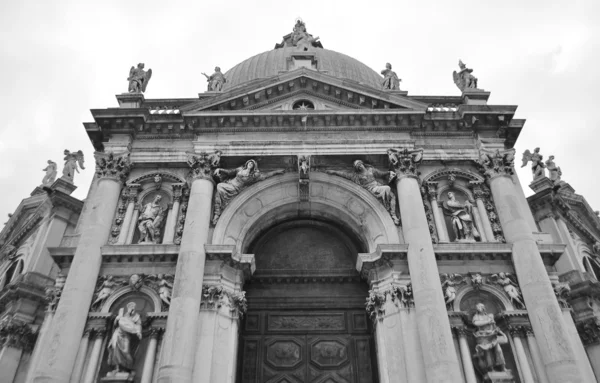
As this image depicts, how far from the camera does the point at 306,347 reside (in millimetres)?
14211

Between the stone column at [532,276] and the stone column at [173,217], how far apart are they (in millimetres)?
10351

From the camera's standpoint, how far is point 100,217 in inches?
574

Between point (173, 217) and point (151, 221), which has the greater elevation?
point (173, 217)

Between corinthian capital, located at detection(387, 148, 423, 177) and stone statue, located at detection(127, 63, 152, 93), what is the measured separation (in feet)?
33.0

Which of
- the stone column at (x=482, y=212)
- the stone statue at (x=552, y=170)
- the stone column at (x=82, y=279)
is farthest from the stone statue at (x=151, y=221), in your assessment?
the stone statue at (x=552, y=170)

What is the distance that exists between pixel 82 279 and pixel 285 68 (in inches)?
744

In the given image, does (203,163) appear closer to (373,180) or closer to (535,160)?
(373,180)

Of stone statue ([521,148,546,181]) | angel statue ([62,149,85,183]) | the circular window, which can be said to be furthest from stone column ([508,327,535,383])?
angel statue ([62,149,85,183])

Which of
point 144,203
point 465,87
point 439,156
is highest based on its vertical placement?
point 465,87

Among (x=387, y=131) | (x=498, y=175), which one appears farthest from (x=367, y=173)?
(x=498, y=175)

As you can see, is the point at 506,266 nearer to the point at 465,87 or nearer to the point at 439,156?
the point at 439,156

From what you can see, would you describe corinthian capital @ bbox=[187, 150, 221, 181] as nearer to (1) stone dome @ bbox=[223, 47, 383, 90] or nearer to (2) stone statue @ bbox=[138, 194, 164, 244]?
(2) stone statue @ bbox=[138, 194, 164, 244]

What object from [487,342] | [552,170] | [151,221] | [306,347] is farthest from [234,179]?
[552,170]

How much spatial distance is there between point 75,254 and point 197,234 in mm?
3615
